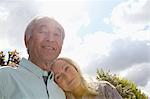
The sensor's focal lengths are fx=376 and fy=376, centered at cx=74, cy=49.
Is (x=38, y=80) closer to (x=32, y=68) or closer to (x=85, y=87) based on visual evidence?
(x=32, y=68)

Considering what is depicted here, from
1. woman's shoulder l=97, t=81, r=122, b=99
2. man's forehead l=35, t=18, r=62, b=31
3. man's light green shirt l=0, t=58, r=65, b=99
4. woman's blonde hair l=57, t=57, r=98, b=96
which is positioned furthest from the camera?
woman's blonde hair l=57, t=57, r=98, b=96

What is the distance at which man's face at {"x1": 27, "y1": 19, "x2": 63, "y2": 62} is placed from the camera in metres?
3.58

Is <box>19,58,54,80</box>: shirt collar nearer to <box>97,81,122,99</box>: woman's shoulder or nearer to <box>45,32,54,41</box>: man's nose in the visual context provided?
<box>45,32,54,41</box>: man's nose

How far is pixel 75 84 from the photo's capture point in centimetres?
416

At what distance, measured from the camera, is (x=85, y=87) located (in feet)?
13.4

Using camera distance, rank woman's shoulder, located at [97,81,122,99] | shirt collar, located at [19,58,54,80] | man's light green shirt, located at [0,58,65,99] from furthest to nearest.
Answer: woman's shoulder, located at [97,81,122,99]
shirt collar, located at [19,58,54,80]
man's light green shirt, located at [0,58,65,99]

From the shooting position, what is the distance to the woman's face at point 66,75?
408 centimetres

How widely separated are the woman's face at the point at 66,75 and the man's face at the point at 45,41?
473 millimetres

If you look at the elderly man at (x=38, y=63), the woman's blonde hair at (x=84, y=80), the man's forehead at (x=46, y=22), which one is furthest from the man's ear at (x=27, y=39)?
the woman's blonde hair at (x=84, y=80)

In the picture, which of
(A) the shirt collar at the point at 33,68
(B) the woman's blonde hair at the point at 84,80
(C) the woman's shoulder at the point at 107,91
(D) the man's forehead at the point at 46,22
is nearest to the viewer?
(A) the shirt collar at the point at 33,68

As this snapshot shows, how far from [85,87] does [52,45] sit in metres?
0.76

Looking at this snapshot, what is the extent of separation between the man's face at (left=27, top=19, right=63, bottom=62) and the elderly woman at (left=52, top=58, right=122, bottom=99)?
1.55 feet

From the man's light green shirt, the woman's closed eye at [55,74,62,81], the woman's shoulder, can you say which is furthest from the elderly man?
the woman's shoulder

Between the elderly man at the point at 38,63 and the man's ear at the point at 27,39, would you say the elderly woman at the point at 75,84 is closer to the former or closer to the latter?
the elderly man at the point at 38,63
